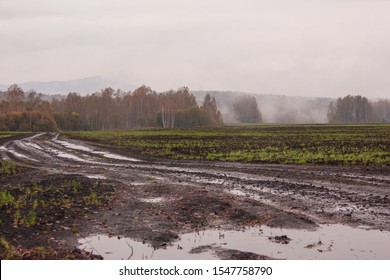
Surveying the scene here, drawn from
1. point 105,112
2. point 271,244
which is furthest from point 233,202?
point 105,112

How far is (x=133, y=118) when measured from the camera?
503ft

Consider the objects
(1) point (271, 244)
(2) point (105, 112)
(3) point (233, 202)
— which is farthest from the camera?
(2) point (105, 112)

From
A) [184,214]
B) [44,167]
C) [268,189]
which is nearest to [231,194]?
[268,189]

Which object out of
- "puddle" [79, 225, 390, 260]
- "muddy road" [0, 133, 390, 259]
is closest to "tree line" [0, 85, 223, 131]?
"muddy road" [0, 133, 390, 259]

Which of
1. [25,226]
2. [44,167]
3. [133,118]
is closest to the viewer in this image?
[25,226]

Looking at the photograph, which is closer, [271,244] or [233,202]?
[271,244]

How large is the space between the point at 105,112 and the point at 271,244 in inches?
5545

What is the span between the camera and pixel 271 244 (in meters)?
10.2

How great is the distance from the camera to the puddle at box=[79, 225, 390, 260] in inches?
374

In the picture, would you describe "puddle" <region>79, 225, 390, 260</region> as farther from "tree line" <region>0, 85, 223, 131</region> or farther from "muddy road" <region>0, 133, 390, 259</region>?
"tree line" <region>0, 85, 223, 131</region>

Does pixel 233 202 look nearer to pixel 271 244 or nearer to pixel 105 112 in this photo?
pixel 271 244

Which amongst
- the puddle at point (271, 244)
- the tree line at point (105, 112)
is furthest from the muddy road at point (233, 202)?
the tree line at point (105, 112)

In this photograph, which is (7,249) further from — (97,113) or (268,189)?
(97,113)

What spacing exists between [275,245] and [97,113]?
138655 mm
